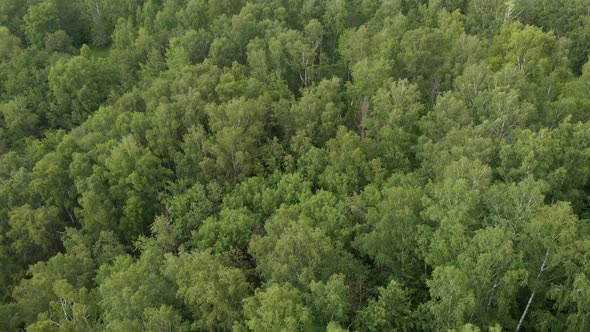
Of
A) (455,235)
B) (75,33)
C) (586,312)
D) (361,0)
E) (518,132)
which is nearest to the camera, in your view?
(586,312)

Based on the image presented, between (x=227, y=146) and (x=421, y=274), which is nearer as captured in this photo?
(x=421, y=274)

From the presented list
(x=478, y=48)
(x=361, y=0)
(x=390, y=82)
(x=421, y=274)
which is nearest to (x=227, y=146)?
(x=390, y=82)

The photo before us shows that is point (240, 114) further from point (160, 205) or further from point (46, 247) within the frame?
point (46, 247)

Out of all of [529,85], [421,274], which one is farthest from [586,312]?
[529,85]

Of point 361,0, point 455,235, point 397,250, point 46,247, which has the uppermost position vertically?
point 361,0

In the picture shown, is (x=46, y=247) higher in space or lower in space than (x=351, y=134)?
lower

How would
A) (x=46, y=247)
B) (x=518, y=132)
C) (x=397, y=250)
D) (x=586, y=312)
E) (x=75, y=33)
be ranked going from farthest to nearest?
(x=75, y=33) → (x=46, y=247) → (x=518, y=132) → (x=397, y=250) → (x=586, y=312)

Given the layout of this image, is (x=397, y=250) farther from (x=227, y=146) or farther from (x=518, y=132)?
(x=227, y=146)
